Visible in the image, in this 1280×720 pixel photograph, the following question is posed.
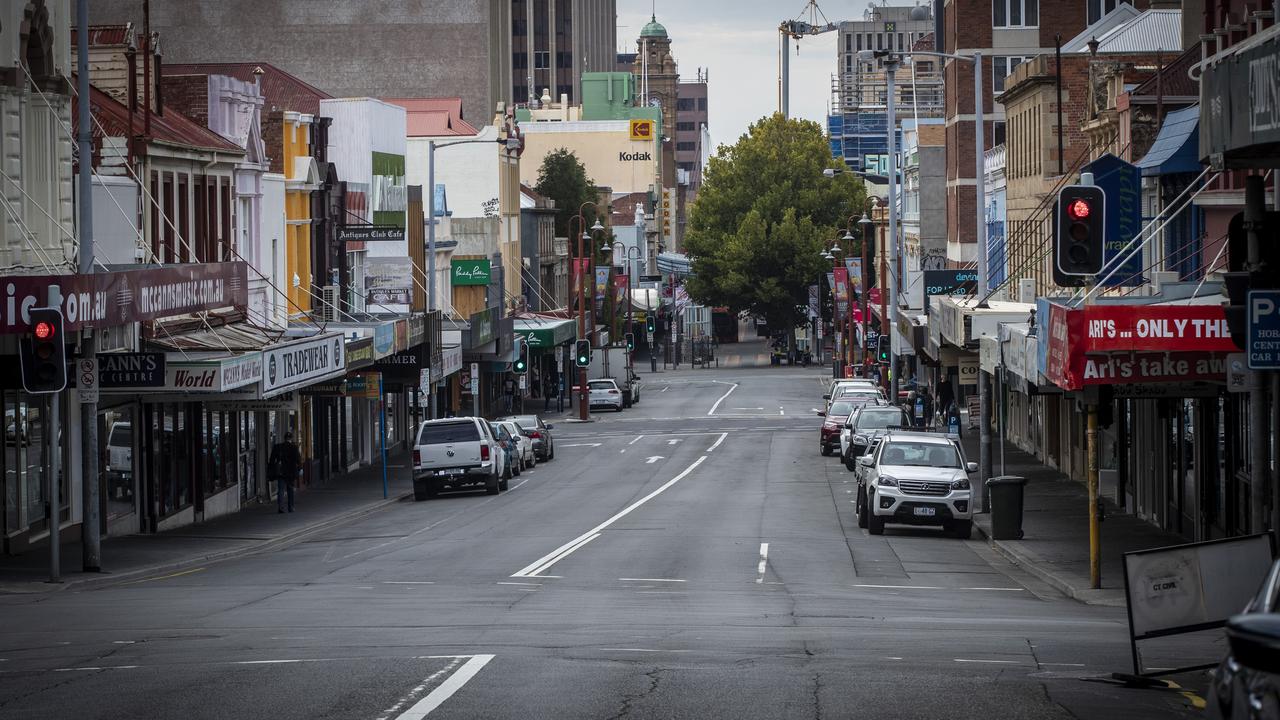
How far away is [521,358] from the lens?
2522 inches

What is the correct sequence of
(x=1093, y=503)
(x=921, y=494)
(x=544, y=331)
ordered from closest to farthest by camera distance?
(x=1093, y=503) → (x=921, y=494) → (x=544, y=331)

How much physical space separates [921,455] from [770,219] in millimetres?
83138

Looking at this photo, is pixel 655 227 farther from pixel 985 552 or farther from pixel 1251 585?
pixel 1251 585

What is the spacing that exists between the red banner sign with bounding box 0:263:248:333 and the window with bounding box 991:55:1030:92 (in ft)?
135

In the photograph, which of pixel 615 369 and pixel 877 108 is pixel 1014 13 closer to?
pixel 615 369

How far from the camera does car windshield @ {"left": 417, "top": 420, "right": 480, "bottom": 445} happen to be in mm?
38844

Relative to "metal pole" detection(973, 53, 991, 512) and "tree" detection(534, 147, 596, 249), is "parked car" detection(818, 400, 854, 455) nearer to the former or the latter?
"metal pole" detection(973, 53, 991, 512)

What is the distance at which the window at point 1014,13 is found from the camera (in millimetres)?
64250

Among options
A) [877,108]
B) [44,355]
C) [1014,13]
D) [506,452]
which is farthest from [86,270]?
[877,108]

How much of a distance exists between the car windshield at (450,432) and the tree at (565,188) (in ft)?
222

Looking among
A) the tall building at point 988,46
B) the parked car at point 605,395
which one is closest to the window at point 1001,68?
the tall building at point 988,46

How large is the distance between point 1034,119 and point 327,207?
2043 cm

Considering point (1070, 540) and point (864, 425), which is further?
point (864, 425)

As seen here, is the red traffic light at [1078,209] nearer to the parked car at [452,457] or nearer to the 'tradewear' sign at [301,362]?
the 'tradewear' sign at [301,362]
